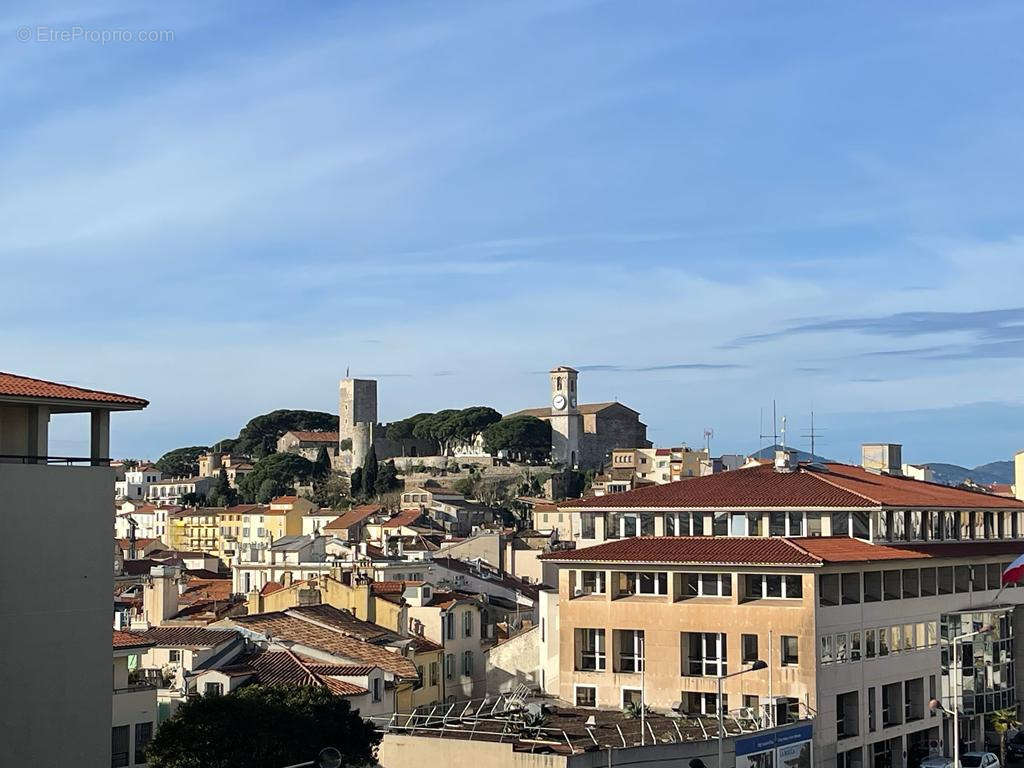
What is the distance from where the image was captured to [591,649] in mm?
51688

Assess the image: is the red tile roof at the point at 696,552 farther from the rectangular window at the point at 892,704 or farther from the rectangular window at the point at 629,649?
the rectangular window at the point at 892,704

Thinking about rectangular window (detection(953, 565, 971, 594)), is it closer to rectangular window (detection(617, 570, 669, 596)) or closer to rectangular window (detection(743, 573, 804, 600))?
rectangular window (detection(743, 573, 804, 600))

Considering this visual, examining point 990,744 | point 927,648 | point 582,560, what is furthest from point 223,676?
point 990,744

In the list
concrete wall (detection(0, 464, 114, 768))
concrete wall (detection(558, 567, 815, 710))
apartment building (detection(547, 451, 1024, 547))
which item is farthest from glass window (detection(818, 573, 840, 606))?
concrete wall (detection(0, 464, 114, 768))

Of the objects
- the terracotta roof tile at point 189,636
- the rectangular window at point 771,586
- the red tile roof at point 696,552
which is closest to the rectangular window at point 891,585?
the red tile roof at point 696,552

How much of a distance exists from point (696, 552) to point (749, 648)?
364cm

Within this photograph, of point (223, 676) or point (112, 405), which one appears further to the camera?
point (223, 676)

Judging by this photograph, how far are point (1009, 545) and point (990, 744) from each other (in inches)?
361

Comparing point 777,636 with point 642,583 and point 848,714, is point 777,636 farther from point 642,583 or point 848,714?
point 642,583

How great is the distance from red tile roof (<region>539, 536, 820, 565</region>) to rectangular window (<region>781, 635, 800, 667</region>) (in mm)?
2450

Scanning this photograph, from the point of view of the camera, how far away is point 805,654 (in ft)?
156

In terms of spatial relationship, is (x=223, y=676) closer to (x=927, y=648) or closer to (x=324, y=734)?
(x=324, y=734)

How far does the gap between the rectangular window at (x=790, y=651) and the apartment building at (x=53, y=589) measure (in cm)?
2536

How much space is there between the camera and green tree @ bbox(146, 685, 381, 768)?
36656 millimetres
